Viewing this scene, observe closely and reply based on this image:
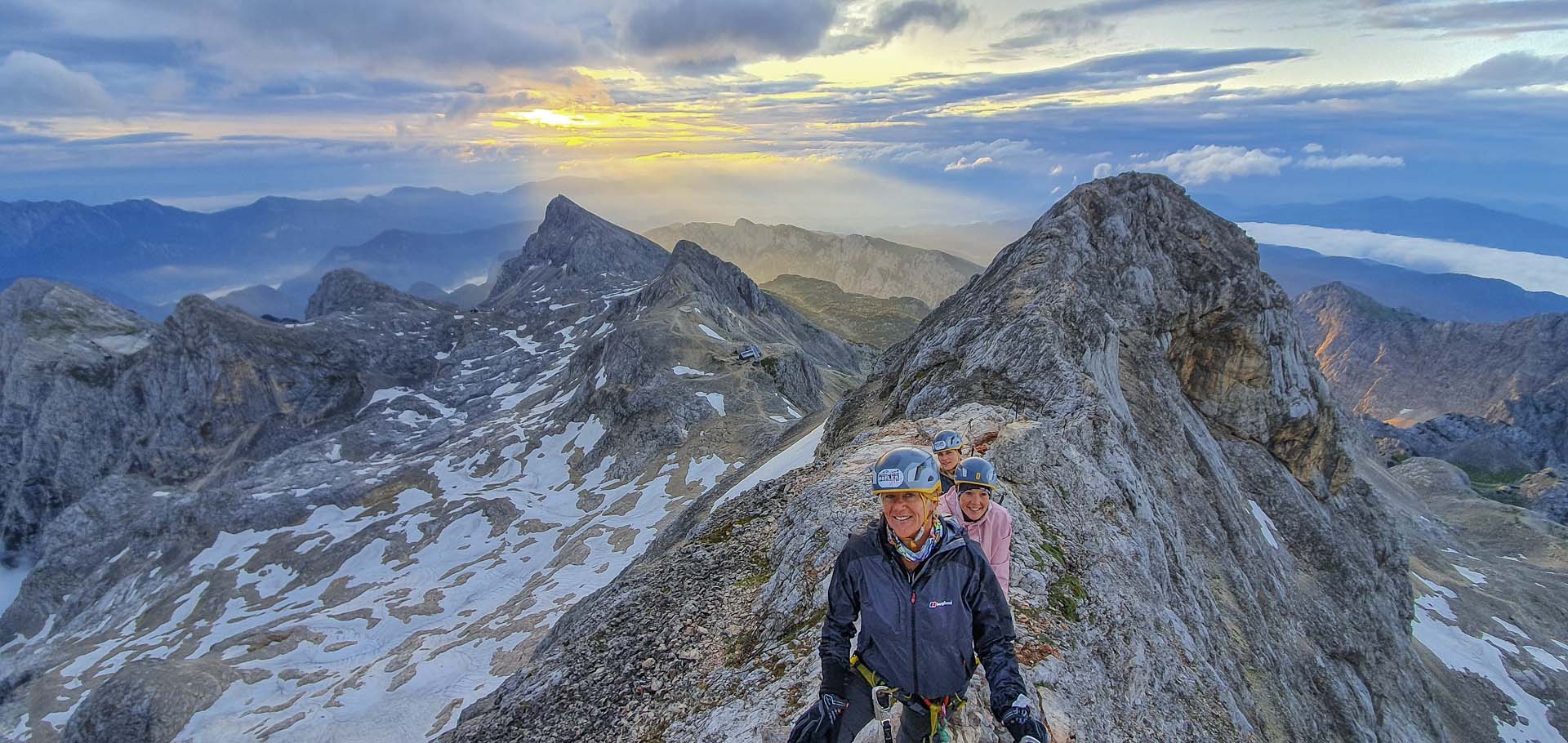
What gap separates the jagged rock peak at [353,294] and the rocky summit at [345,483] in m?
8.07

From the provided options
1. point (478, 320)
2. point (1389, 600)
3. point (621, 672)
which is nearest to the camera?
point (621, 672)

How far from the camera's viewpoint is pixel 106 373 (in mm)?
136250

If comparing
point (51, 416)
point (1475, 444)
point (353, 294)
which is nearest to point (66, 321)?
point (51, 416)

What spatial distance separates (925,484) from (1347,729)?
2818 centimetres

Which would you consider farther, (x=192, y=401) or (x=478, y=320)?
(x=478, y=320)

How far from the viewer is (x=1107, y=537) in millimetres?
16359

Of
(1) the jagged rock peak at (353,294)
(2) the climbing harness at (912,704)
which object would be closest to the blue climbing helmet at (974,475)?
(2) the climbing harness at (912,704)

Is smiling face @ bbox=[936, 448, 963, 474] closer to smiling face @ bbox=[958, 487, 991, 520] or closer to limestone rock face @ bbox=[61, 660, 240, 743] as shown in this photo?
smiling face @ bbox=[958, 487, 991, 520]

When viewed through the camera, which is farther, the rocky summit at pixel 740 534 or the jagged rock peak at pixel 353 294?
the jagged rock peak at pixel 353 294

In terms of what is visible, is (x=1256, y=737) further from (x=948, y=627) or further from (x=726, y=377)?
(x=726, y=377)

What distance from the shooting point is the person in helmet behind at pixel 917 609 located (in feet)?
23.8

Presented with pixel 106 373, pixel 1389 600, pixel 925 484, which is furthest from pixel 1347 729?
pixel 106 373

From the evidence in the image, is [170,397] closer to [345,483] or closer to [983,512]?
[345,483]

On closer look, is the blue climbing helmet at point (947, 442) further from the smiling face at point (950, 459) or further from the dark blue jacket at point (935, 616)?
the dark blue jacket at point (935, 616)
